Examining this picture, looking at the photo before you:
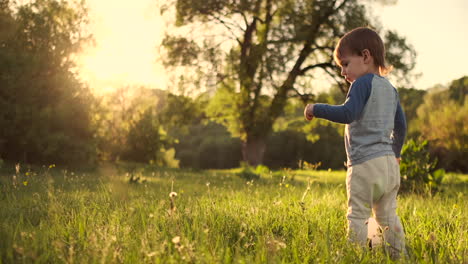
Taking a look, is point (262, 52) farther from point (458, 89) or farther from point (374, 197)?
point (458, 89)

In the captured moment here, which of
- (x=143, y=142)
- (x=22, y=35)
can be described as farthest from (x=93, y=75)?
(x=143, y=142)

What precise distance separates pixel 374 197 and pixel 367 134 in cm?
48

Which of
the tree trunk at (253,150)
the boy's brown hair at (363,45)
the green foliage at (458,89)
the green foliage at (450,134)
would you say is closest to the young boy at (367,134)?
the boy's brown hair at (363,45)

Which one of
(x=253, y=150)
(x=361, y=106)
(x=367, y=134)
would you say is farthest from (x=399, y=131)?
(x=253, y=150)

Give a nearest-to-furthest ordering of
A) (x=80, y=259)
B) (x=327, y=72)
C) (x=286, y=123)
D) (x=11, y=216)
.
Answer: (x=80, y=259) < (x=11, y=216) < (x=327, y=72) < (x=286, y=123)

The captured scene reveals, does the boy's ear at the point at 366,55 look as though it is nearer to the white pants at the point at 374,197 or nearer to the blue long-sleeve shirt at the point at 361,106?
the blue long-sleeve shirt at the point at 361,106

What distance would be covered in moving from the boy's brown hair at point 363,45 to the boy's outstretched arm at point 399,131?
495 mm

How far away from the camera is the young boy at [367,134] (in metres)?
2.51

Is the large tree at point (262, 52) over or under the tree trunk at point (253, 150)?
over

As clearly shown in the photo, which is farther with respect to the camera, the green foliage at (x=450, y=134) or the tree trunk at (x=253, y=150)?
the green foliage at (x=450, y=134)

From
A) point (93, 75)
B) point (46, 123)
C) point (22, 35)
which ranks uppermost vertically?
point (22, 35)

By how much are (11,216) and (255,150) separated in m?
16.0

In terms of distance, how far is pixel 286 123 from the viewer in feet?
68.8

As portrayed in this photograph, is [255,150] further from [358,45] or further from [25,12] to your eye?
[358,45]
